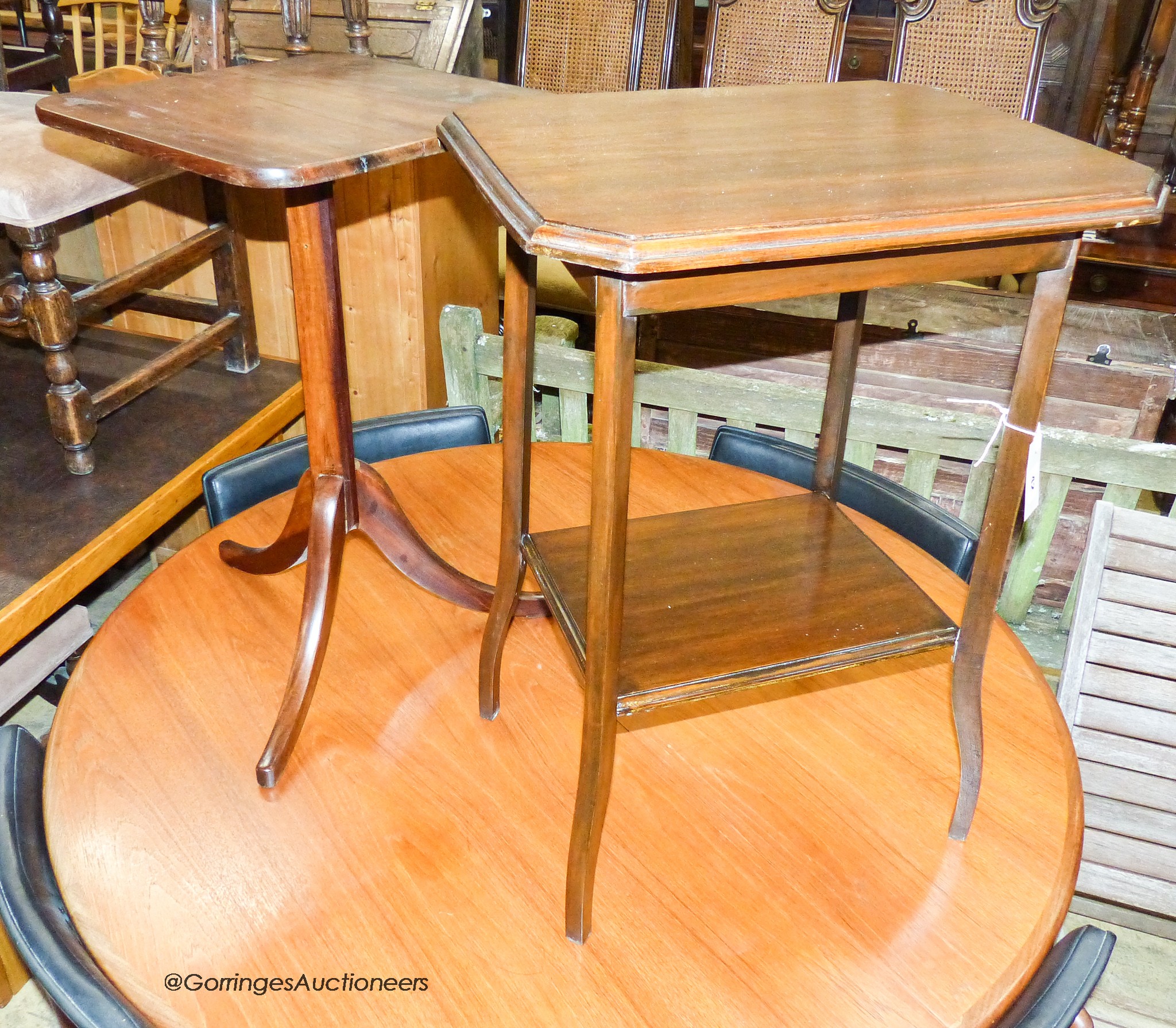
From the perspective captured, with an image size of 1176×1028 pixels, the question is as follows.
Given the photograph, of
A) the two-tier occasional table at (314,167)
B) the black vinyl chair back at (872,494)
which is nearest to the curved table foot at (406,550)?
the two-tier occasional table at (314,167)

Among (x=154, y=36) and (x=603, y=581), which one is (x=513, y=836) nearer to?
(x=603, y=581)

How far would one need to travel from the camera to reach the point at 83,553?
1.88 meters

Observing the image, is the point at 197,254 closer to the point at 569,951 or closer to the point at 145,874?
the point at 145,874

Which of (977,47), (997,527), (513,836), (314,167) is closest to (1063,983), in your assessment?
(997,527)

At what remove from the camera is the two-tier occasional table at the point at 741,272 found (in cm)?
73

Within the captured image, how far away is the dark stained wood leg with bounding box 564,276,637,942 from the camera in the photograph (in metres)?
0.75

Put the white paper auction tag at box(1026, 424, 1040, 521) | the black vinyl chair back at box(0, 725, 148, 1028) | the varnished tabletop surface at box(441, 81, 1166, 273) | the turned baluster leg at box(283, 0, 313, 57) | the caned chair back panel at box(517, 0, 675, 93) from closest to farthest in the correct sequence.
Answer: the varnished tabletop surface at box(441, 81, 1166, 273), the black vinyl chair back at box(0, 725, 148, 1028), the white paper auction tag at box(1026, 424, 1040, 521), the turned baluster leg at box(283, 0, 313, 57), the caned chair back panel at box(517, 0, 675, 93)

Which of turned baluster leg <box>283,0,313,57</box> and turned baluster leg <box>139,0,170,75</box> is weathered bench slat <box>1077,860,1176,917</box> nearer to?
turned baluster leg <box>283,0,313,57</box>

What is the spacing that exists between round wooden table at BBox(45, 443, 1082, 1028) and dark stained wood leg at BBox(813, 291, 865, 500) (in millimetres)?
254

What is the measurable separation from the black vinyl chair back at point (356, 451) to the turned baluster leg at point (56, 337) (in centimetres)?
45

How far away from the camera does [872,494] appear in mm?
1722

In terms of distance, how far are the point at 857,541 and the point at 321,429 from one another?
70 centimetres

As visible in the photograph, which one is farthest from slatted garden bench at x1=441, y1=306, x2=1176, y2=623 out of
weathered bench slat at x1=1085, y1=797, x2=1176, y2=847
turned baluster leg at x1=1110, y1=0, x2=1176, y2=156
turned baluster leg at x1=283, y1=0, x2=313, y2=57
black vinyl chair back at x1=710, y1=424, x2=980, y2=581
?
turned baluster leg at x1=1110, y1=0, x2=1176, y2=156

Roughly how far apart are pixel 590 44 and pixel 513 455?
2575 mm
